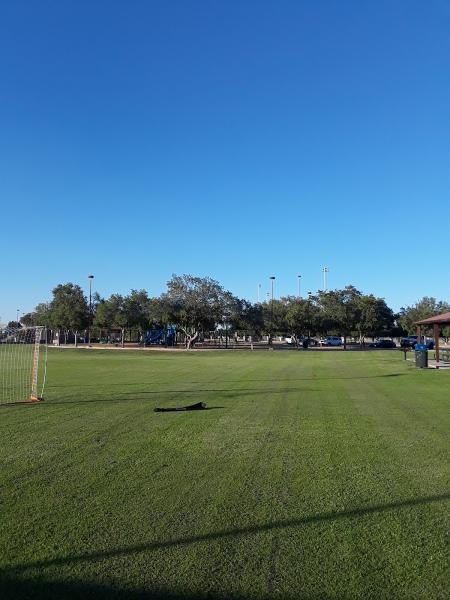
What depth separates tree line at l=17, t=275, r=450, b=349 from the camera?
219ft

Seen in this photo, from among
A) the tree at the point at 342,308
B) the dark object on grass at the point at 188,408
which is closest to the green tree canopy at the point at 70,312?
the tree at the point at 342,308

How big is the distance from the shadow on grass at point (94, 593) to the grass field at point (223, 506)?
1 centimetres

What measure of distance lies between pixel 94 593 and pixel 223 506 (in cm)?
201

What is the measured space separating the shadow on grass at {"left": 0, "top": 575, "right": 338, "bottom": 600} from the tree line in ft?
202

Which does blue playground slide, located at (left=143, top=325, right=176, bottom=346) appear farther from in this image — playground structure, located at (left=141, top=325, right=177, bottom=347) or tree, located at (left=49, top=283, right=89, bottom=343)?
tree, located at (left=49, top=283, right=89, bottom=343)

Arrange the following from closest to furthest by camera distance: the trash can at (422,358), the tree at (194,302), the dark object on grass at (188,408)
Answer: the dark object on grass at (188,408)
the trash can at (422,358)
the tree at (194,302)

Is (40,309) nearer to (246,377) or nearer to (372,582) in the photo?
(246,377)

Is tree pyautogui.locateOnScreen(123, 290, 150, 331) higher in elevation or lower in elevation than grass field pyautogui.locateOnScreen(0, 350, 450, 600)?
higher

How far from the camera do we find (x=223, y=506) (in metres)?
5.65

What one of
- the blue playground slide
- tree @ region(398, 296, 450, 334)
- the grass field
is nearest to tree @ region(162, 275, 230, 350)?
the blue playground slide

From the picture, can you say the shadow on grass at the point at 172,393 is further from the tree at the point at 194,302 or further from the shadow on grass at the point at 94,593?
the tree at the point at 194,302

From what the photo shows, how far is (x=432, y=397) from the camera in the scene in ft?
51.3

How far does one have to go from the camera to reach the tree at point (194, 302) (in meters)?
65.9

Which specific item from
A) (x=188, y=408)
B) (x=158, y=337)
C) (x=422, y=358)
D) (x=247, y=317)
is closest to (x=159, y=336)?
(x=158, y=337)
